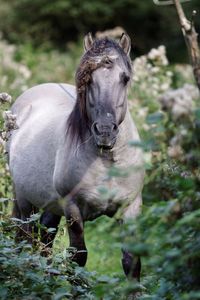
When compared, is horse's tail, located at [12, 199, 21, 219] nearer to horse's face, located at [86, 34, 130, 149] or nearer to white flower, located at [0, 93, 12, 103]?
horse's face, located at [86, 34, 130, 149]

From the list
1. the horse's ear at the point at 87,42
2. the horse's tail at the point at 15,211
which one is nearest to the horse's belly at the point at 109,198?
the horse's ear at the point at 87,42

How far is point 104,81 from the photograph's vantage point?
5359mm

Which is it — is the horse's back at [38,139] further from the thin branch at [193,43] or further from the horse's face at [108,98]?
the thin branch at [193,43]

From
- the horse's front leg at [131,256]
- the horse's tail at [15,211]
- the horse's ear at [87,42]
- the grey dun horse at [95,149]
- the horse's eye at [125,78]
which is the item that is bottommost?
the horse's front leg at [131,256]

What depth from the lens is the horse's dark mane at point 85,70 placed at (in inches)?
213

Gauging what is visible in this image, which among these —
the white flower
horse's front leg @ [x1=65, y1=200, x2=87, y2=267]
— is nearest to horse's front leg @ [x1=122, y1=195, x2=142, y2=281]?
horse's front leg @ [x1=65, y1=200, x2=87, y2=267]

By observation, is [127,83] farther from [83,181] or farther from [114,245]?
[114,245]

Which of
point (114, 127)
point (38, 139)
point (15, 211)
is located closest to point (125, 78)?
point (114, 127)

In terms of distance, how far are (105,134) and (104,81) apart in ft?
1.40

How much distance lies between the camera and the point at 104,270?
686 centimetres

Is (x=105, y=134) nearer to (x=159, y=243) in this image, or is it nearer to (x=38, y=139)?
(x=38, y=139)

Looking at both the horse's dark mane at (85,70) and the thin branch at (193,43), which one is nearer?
the thin branch at (193,43)

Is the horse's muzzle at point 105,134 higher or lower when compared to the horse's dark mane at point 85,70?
lower

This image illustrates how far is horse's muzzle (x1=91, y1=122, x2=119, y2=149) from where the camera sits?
5.07 metres
